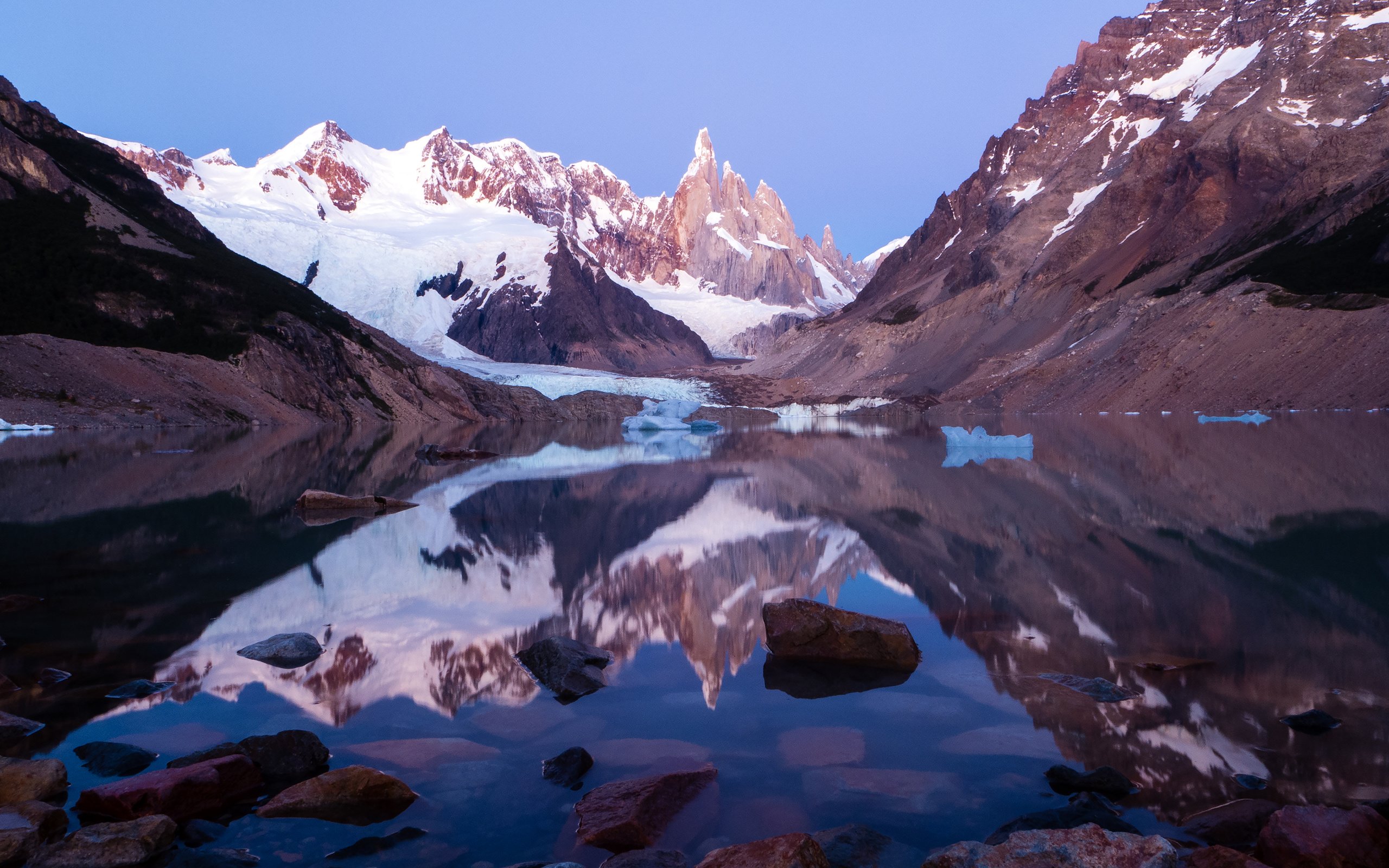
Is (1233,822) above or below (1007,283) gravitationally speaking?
below

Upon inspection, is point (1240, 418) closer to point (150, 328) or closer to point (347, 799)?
point (347, 799)

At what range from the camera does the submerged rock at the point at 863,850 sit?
180 inches

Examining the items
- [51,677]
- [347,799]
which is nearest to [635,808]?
[347,799]

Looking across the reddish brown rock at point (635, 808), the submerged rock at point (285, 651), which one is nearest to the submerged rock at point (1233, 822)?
the reddish brown rock at point (635, 808)

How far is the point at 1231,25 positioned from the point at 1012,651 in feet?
560

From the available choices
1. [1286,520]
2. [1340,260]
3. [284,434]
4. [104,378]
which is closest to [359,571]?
[1286,520]

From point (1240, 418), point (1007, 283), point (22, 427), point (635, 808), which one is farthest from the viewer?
point (1007, 283)

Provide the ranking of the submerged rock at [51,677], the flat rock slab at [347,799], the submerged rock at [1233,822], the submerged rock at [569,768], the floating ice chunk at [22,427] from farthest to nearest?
the floating ice chunk at [22,427], the submerged rock at [51,677], the submerged rock at [569,768], the flat rock slab at [347,799], the submerged rock at [1233,822]

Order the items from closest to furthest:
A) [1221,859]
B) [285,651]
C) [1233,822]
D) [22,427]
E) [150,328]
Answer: [1221,859]
[1233,822]
[285,651]
[22,427]
[150,328]

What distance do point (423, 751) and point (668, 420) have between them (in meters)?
66.5

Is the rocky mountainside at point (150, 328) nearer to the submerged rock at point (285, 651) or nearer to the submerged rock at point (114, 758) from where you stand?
the submerged rock at point (285, 651)

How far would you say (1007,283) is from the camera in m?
118

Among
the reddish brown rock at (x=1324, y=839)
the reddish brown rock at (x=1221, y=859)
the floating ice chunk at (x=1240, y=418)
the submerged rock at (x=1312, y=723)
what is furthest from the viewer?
the floating ice chunk at (x=1240, y=418)

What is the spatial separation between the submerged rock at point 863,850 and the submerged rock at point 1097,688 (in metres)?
2.69
